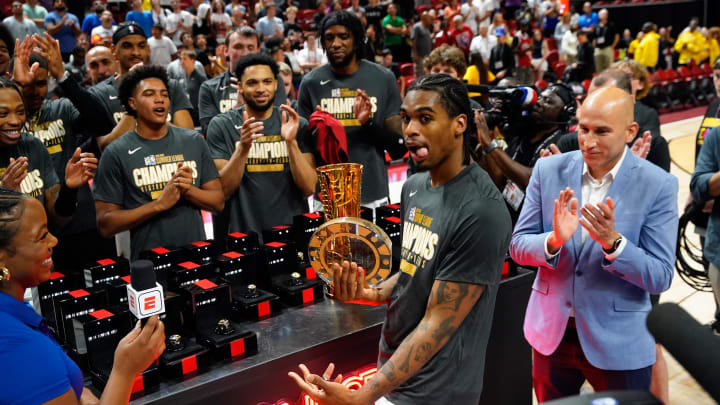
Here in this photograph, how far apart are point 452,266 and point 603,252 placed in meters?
0.65

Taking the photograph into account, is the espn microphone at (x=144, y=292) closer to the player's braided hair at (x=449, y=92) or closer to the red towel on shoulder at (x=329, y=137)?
the player's braided hair at (x=449, y=92)

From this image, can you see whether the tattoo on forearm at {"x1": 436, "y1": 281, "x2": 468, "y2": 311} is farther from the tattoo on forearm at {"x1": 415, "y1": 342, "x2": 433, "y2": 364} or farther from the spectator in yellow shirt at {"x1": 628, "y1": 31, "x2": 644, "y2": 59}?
the spectator in yellow shirt at {"x1": 628, "y1": 31, "x2": 644, "y2": 59}

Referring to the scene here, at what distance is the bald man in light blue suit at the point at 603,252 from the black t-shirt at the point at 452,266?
0.38 metres

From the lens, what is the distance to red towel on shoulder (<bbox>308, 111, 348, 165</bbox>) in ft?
10.6

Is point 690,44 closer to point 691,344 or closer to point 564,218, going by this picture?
point 564,218

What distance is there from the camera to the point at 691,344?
692 millimetres

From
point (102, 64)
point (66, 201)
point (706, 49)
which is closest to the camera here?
point (66, 201)

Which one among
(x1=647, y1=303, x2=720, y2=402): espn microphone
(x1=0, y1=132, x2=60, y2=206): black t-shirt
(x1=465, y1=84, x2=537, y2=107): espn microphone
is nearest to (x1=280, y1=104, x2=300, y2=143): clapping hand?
(x1=465, y1=84, x2=537, y2=107): espn microphone

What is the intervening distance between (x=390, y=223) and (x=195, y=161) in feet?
3.58

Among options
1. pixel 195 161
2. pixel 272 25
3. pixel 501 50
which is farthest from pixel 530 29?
pixel 195 161

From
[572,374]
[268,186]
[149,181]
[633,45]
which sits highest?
[633,45]

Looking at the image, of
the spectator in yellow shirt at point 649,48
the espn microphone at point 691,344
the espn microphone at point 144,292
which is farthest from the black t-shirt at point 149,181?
the spectator in yellow shirt at point 649,48

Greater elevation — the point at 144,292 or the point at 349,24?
the point at 349,24

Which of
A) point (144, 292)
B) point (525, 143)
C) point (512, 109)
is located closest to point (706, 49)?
point (525, 143)
